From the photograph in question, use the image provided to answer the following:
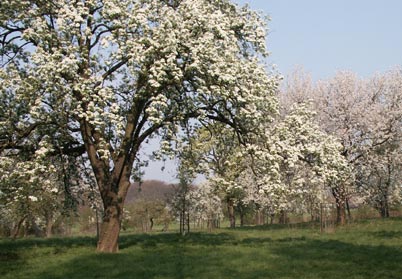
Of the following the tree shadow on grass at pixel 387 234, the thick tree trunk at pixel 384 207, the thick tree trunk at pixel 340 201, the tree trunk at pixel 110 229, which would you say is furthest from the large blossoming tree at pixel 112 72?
the thick tree trunk at pixel 384 207

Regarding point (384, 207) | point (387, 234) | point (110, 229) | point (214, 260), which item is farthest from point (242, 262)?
point (384, 207)

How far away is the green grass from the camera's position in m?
18.2

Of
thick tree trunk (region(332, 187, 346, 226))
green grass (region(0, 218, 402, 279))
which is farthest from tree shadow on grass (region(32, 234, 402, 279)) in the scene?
thick tree trunk (region(332, 187, 346, 226))

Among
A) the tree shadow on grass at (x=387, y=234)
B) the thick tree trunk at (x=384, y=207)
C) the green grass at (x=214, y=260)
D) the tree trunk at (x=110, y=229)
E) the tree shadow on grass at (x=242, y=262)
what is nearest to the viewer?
the tree shadow on grass at (x=242, y=262)

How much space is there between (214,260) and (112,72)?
418 inches

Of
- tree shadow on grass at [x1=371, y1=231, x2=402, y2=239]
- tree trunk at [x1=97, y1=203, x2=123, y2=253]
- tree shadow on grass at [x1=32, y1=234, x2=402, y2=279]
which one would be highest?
tree trunk at [x1=97, y1=203, x2=123, y2=253]

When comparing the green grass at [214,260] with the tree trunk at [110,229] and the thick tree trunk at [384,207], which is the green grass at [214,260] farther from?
the thick tree trunk at [384,207]

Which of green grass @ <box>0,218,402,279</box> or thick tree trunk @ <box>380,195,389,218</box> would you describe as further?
thick tree trunk @ <box>380,195,389,218</box>

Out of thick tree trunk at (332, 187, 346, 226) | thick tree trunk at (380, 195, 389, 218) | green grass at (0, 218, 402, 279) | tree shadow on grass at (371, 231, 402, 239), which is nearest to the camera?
green grass at (0, 218, 402, 279)

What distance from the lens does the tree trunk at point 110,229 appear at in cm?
2397

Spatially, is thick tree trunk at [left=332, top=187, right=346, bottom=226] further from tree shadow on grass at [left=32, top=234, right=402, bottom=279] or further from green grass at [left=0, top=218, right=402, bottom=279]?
tree shadow on grass at [left=32, top=234, right=402, bottom=279]

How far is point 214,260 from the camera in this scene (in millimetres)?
21047

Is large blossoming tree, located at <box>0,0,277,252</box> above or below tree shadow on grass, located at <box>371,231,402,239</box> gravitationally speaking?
above

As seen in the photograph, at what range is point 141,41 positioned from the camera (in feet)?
67.8
